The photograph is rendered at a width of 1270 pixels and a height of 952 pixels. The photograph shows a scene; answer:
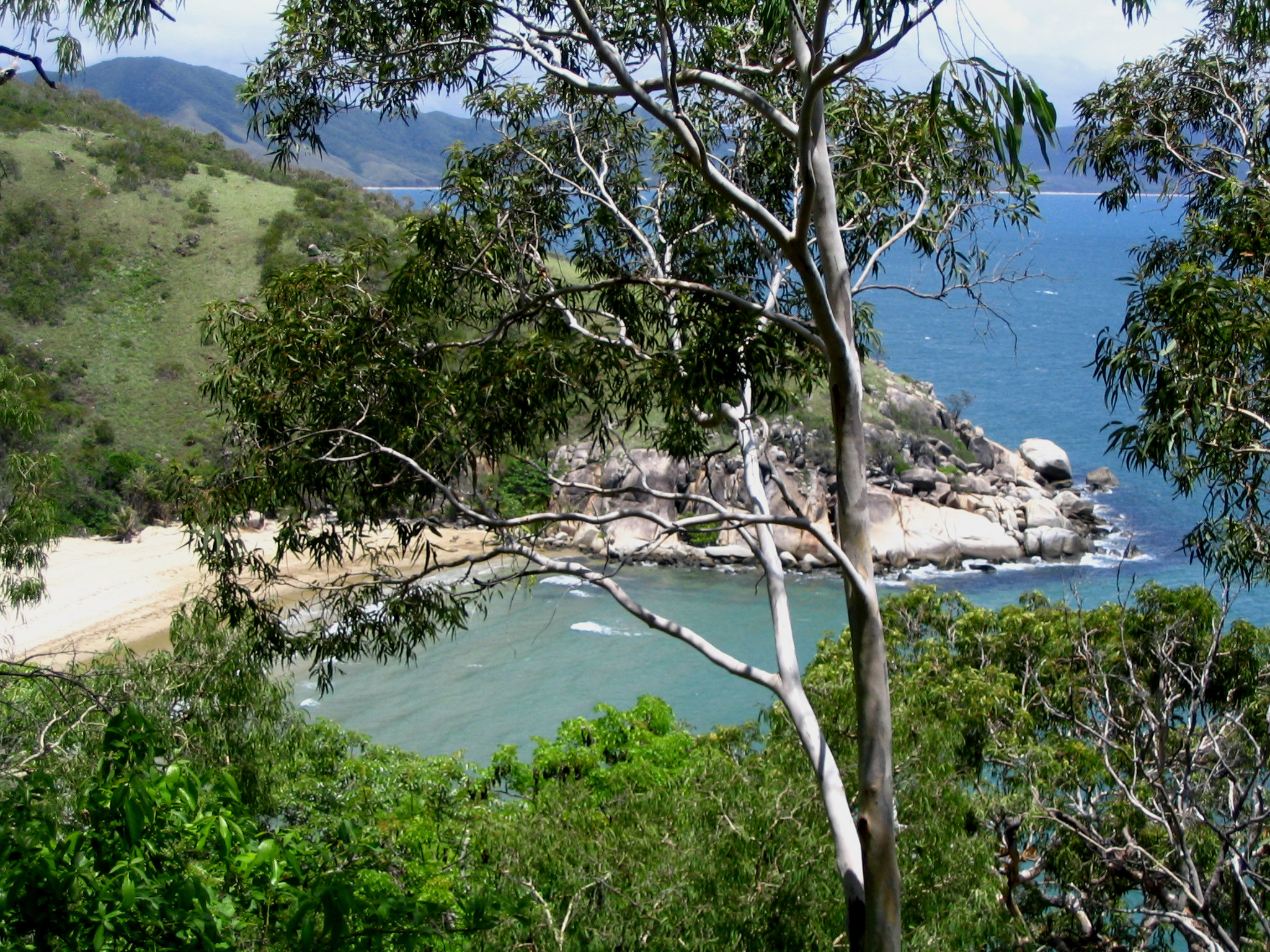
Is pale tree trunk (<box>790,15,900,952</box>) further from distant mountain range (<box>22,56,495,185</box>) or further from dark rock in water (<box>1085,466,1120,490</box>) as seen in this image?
distant mountain range (<box>22,56,495,185</box>)

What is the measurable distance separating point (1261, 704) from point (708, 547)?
16.6 metres

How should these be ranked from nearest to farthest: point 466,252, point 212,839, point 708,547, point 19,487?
point 212,839 < point 466,252 < point 19,487 < point 708,547

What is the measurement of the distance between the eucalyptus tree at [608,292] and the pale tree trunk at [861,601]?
0.01 metres

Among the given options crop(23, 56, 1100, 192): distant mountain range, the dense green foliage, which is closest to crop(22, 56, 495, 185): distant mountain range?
crop(23, 56, 1100, 192): distant mountain range

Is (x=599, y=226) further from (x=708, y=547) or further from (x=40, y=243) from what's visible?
(x=40, y=243)

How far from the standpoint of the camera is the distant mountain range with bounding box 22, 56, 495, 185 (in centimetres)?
8781

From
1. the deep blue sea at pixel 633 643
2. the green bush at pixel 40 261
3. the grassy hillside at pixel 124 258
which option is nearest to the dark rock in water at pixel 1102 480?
the deep blue sea at pixel 633 643

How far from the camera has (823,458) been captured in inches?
1006

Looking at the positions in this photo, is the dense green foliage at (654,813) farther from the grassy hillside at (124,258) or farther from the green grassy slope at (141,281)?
the green grassy slope at (141,281)

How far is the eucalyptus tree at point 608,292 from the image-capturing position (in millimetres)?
4176

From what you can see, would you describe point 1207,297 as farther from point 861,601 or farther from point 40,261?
point 40,261

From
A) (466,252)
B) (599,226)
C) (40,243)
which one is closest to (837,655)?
(599,226)

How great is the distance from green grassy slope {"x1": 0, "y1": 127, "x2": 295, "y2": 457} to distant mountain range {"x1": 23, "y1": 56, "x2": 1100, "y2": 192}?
Answer: 15.5 metres

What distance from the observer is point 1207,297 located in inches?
203
